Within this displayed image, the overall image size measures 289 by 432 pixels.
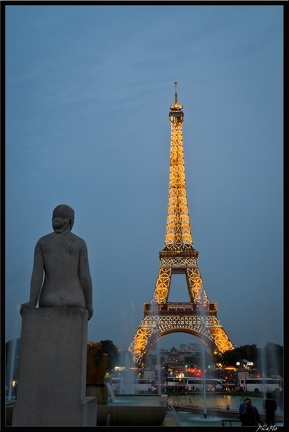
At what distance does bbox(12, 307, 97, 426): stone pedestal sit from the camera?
697cm

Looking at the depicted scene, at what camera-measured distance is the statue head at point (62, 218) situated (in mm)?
7844

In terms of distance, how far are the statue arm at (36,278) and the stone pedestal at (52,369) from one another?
0.28 metres

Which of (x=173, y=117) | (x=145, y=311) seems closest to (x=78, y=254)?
(x=145, y=311)

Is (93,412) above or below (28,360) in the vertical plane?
below

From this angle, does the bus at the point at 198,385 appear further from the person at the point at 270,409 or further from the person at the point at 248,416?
the person at the point at 248,416

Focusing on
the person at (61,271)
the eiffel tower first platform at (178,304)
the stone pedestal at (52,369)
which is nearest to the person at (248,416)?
the stone pedestal at (52,369)

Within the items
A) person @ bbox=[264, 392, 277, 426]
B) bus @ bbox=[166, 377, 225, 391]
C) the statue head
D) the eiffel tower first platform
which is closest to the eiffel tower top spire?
the eiffel tower first platform

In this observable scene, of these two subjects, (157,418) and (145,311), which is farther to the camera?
(145,311)

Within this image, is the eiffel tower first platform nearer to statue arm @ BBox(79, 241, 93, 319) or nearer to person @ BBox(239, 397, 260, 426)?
person @ BBox(239, 397, 260, 426)

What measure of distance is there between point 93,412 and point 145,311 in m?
56.7

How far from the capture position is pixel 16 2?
9219mm
